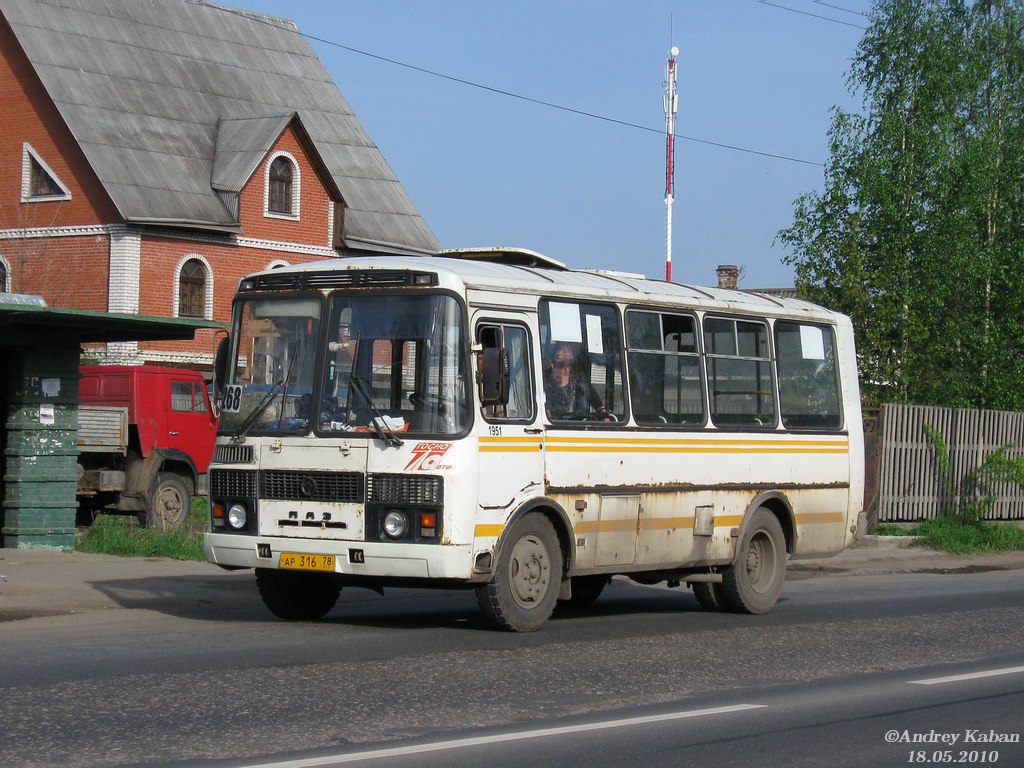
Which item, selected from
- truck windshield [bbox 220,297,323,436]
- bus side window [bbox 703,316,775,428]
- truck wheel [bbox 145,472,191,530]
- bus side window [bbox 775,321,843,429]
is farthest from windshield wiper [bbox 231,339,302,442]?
truck wheel [bbox 145,472,191,530]

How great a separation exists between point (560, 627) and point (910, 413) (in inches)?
525

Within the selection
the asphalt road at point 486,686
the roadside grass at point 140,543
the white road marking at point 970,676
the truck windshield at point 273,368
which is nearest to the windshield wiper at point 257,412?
the truck windshield at point 273,368

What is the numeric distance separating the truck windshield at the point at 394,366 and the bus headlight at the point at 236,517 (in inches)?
39.2

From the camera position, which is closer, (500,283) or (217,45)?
(500,283)

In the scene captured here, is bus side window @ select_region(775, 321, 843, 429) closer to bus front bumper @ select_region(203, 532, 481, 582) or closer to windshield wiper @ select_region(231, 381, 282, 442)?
bus front bumper @ select_region(203, 532, 481, 582)

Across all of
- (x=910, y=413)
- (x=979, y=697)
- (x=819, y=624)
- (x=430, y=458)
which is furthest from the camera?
(x=910, y=413)

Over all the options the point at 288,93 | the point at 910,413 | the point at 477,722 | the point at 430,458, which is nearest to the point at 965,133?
the point at 910,413

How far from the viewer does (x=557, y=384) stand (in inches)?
489

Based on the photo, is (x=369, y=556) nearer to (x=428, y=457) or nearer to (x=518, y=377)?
(x=428, y=457)

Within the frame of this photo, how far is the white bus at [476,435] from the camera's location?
448 inches

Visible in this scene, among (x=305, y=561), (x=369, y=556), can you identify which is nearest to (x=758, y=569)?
(x=369, y=556)

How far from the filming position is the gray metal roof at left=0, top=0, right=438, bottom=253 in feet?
127

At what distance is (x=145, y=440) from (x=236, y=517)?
1309 centimetres

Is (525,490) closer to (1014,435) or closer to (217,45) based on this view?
(1014,435)
